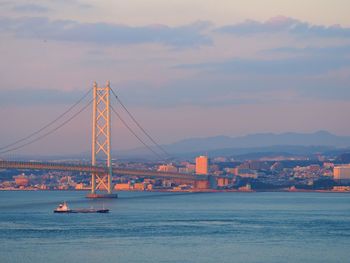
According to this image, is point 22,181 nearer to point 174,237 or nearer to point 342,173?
point 342,173

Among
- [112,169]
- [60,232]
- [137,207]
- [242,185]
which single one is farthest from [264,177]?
[60,232]

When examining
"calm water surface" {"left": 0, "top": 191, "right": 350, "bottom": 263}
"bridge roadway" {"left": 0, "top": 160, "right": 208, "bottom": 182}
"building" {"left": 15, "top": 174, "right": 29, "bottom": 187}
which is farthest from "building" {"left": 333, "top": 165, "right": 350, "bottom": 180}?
"calm water surface" {"left": 0, "top": 191, "right": 350, "bottom": 263}

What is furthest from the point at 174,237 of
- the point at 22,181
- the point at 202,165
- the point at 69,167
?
the point at 22,181

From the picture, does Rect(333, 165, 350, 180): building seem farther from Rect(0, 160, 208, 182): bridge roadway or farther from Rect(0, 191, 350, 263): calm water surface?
Rect(0, 191, 350, 263): calm water surface

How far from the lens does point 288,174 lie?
93.3 metres

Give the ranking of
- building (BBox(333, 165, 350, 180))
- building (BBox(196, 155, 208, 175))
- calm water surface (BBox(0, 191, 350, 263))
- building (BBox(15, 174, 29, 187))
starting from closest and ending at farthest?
1. calm water surface (BBox(0, 191, 350, 263))
2. building (BBox(15, 174, 29, 187))
3. building (BBox(196, 155, 208, 175))
4. building (BBox(333, 165, 350, 180))

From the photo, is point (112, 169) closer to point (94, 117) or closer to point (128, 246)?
point (94, 117)

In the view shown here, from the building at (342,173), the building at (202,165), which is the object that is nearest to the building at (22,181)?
the building at (202,165)

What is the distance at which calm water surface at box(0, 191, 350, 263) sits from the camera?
2214 cm

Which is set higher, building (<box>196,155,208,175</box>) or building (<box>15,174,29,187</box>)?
building (<box>196,155,208,175</box>)

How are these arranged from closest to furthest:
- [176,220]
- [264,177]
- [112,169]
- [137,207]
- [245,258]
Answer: [245,258] < [176,220] < [137,207] < [112,169] < [264,177]

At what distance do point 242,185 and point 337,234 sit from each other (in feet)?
171

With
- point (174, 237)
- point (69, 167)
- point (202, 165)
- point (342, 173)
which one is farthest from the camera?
point (342, 173)

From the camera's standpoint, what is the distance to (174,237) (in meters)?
26.2
